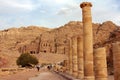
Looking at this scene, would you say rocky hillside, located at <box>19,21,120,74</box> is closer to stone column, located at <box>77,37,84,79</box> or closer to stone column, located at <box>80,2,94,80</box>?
stone column, located at <box>77,37,84,79</box>

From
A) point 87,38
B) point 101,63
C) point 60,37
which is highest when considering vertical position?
point 60,37

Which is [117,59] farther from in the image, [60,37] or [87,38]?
[60,37]

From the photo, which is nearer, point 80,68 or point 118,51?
point 118,51

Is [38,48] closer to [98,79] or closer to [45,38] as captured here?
[45,38]

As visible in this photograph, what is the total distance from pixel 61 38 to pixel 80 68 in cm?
13131

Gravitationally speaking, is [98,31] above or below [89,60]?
above

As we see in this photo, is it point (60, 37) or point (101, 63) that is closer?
point (101, 63)

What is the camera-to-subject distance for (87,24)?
59.3 ft

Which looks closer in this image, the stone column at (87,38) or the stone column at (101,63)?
the stone column at (101,63)

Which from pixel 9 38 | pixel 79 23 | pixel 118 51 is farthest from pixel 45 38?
pixel 118 51

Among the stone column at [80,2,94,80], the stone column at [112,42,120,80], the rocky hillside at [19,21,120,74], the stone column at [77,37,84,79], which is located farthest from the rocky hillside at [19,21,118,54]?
the stone column at [112,42,120,80]

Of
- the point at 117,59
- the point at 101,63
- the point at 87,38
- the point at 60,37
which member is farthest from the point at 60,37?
the point at 117,59

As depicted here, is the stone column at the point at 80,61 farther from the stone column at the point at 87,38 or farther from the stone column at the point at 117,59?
the stone column at the point at 117,59

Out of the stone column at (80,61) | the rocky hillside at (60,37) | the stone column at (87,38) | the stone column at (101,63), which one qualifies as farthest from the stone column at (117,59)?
the rocky hillside at (60,37)
